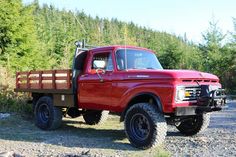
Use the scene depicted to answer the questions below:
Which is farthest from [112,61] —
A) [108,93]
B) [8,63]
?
[8,63]

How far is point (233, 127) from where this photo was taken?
1126 centimetres

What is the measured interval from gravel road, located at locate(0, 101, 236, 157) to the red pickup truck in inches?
16.7

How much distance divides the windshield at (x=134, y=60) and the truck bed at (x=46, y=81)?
1736mm

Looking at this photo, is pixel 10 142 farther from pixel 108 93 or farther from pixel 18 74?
pixel 18 74

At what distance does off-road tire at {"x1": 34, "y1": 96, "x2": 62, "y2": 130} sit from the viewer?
36.8 feet

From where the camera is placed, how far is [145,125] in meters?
8.65

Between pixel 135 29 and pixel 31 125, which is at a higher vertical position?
pixel 135 29

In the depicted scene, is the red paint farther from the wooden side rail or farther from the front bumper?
the wooden side rail

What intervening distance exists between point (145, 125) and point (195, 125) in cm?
197

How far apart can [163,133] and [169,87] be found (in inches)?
38.9

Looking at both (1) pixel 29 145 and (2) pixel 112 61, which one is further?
(2) pixel 112 61

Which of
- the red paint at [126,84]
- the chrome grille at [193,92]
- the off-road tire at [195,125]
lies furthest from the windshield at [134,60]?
the off-road tire at [195,125]

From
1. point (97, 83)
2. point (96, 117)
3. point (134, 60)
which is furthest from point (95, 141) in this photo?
point (96, 117)

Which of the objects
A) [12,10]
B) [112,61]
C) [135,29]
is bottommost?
[112,61]
